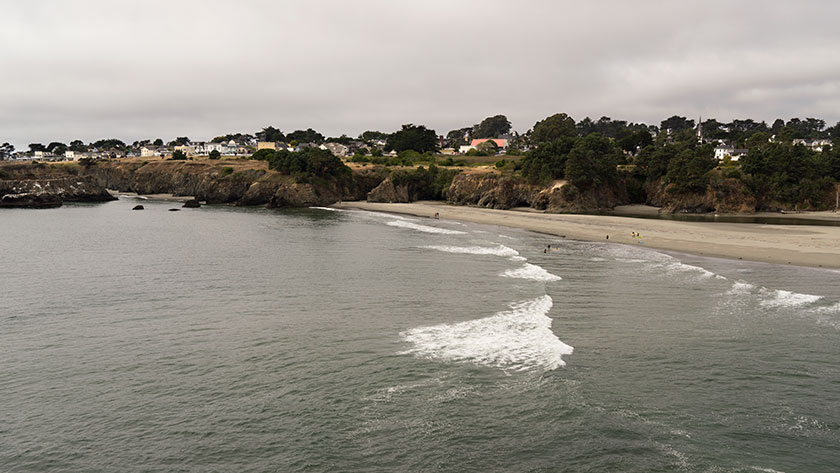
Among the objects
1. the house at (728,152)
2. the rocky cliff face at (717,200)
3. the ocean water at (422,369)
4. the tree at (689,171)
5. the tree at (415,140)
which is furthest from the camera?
the tree at (415,140)

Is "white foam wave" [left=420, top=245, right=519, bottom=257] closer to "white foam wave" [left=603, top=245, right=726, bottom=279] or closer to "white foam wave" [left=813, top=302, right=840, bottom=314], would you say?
"white foam wave" [left=603, top=245, right=726, bottom=279]

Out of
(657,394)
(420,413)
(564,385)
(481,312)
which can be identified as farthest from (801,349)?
(420,413)

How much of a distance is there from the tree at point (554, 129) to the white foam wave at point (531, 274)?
12238 centimetres

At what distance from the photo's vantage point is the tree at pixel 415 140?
15851 cm

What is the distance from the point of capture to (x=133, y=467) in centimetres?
1137

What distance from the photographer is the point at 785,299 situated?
83.9ft

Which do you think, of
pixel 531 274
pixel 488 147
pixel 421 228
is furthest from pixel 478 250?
pixel 488 147

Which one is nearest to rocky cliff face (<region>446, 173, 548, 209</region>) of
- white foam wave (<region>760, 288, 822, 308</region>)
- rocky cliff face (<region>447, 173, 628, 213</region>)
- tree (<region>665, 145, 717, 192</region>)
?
rocky cliff face (<region>447, 173, 628, 213</region>)

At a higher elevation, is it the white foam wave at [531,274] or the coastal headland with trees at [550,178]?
the coastal headland with trees at [550,178]

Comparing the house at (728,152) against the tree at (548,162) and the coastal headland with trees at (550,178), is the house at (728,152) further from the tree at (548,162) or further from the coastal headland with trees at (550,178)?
the tree at (548,162)

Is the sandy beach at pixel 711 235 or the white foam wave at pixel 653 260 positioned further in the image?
the sandy beach at pixel 711 235

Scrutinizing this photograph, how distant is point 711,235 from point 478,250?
26.5m

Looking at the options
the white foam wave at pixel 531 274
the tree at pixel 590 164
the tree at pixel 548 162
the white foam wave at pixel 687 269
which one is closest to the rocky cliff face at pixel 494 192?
the tree at pixel 548 162

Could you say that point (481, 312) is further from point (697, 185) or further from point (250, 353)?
point (697, 185)
